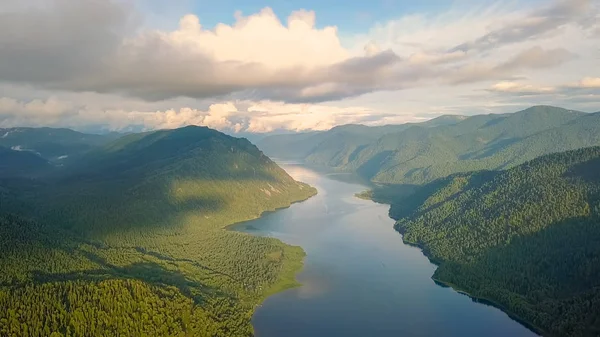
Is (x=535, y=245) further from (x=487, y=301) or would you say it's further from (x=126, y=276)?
(x=126, y=276)

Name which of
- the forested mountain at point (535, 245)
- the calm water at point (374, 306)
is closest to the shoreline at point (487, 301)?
the forested mountain at point (535, 245)

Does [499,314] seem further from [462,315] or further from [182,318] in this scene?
[182,318]

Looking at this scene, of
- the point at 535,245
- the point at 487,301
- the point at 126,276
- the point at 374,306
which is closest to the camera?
the point at 126,276

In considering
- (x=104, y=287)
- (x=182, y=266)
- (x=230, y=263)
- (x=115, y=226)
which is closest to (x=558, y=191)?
(x=230, y=263)

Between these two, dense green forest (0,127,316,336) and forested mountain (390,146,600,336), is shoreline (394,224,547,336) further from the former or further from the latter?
dense green forest (0,127,316,336)

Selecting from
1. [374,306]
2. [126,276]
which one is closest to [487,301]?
[374,306]

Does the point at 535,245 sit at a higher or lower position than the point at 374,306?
higher

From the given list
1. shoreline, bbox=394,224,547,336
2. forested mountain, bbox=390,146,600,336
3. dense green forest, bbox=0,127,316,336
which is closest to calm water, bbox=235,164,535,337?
shoreline, bbox=394,224,547,336

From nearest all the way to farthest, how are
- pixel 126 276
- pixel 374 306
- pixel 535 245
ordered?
pixel 126 276, pixel 374 306, pixel 535 245

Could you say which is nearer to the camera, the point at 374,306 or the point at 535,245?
the point at 374,306
